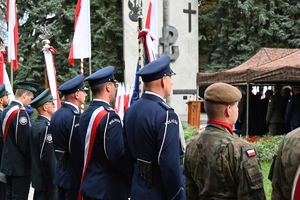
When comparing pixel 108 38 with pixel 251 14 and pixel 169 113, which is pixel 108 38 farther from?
pixel 169 113

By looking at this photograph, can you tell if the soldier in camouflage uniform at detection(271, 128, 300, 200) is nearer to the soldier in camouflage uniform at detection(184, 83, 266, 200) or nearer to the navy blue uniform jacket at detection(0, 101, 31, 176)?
the soldier in camouflage uniform at detection(184, 83, 266, 200)

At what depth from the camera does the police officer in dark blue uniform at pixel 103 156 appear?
4.00 meters

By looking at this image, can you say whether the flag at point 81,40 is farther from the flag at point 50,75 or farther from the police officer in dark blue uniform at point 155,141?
the police officer in dark blue uniform at point 155,141

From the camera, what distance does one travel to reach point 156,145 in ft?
11.0

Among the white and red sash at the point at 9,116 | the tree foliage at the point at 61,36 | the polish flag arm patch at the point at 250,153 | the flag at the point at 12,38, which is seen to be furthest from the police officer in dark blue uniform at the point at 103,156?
the tree foliage at the point at 61,36

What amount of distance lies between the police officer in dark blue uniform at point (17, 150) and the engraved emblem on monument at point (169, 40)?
622 inches

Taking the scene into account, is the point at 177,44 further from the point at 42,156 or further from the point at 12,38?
the point at 42,156

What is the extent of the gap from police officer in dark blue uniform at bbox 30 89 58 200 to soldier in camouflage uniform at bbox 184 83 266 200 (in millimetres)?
2685

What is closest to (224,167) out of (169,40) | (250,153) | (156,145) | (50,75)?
(250,153)

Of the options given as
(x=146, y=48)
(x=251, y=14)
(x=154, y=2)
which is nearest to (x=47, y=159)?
(x=146, y=48)

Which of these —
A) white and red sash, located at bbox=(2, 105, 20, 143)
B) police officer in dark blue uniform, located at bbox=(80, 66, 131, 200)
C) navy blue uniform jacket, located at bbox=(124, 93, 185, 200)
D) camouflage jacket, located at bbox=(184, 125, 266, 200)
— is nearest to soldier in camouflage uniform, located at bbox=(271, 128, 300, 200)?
camouflage jacket, located at bbox=(184, 125, 266, 200)

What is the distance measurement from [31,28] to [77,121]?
2023 cm

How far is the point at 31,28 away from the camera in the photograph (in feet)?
78.1

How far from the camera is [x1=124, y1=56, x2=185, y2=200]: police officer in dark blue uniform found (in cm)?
328
